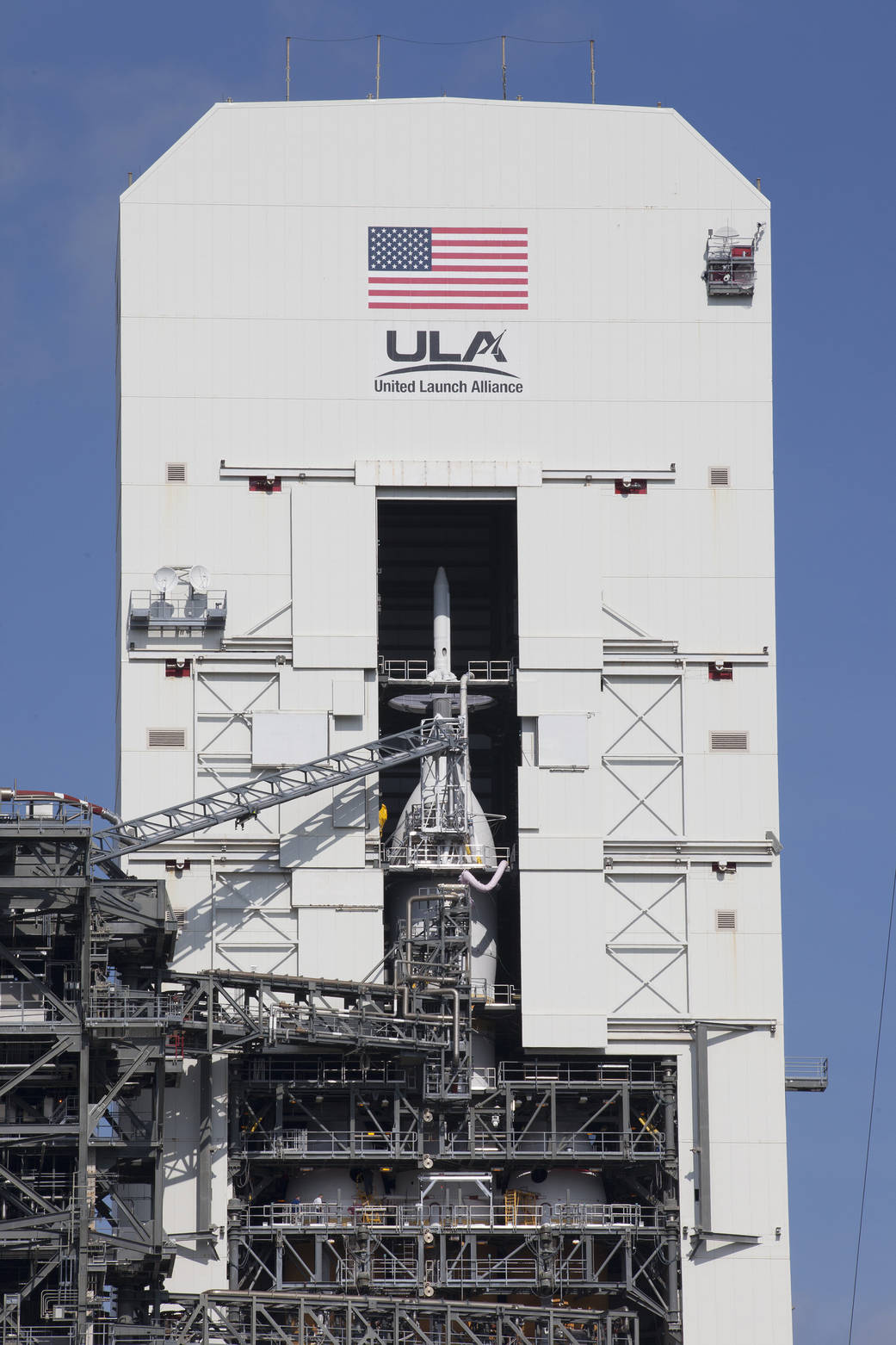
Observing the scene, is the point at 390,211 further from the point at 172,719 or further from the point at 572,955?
the point at 572,955

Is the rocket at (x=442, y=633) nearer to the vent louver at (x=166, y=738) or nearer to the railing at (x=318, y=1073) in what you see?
the vent louver at (x=166, y=738)

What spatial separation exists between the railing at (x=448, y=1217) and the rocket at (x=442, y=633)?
1847 centimetres

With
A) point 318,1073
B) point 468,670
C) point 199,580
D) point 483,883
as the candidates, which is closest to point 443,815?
point 483,883

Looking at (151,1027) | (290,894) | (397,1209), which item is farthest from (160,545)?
(397,1209)

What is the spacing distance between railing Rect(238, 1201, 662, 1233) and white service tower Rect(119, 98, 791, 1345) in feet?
0.57

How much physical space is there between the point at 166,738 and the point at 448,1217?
18.9 meters

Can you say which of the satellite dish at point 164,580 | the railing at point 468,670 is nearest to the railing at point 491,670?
the railing at point 468,670

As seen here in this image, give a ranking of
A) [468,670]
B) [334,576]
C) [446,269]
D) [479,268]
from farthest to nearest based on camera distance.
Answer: [479,268] < [446,269] < [468,670] < [334,576]

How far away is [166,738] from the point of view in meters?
91.4

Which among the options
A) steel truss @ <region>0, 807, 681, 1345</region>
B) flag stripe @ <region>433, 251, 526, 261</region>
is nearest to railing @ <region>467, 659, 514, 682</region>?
steel truss @ <region>0, 807, 681, 1345</region>

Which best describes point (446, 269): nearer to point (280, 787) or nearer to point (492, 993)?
point (280, 787)

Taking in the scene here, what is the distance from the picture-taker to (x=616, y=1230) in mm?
88625

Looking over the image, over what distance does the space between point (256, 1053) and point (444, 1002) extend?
675cm

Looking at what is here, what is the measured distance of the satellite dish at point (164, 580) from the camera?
3607 inches
